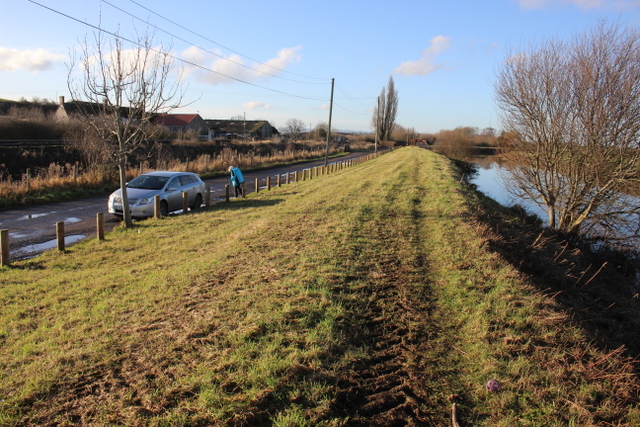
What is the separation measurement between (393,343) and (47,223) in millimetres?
12097

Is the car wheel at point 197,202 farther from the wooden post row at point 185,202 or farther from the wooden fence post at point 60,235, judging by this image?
the wooden fence post at point 60,235

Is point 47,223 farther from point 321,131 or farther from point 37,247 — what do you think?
point 321,131

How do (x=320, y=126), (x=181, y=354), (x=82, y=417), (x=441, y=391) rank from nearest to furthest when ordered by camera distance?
(x=82, y=417) → (x=441, y=391) → (x=181, y=354) → (x=320, y=126)

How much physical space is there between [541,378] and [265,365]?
2.59 meters

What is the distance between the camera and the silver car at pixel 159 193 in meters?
12.6

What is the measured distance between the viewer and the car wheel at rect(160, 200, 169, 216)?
42.8 feet

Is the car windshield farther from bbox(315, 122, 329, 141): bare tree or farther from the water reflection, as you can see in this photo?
bbox(315, 122, 329, 141): bare tree

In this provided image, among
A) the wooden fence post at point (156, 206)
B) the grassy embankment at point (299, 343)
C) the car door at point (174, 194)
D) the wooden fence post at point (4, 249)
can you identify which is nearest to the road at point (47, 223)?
the wooden fence post at point (4, 249)

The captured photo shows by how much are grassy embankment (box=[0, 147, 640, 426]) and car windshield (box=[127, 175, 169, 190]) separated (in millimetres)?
5842

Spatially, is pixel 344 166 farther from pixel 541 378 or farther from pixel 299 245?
pixel 541 378

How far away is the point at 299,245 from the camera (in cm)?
770

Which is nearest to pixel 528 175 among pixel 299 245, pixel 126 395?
pixel 299 245

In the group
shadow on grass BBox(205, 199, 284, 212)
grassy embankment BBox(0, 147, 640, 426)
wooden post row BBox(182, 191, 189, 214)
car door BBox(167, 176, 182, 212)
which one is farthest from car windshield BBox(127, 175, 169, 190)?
grassy embankment BBox(0, 147, 640, 426)

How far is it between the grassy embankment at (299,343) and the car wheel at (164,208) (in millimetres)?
5263
